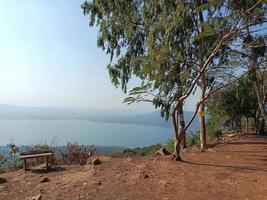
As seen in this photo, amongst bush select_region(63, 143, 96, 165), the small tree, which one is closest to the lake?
the small tree

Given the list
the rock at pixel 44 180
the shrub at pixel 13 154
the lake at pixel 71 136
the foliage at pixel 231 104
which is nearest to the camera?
the rock at pixel 44 180

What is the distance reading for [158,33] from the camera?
14328mm

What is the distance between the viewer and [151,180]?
361 inches

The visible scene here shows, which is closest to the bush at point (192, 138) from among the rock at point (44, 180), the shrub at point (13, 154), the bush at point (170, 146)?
the bush at point (170, 146)

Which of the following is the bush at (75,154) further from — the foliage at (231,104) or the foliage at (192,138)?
the foliage at (231,104)

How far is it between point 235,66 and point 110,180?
818cm

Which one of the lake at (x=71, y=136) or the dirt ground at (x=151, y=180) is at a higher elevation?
the lake at (x=71, y=136)

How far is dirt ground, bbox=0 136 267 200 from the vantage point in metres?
8.13

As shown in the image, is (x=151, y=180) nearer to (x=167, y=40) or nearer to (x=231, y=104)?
Result: (x=167, y=40)

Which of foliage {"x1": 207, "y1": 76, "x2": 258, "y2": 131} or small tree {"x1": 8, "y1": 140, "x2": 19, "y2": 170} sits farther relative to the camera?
foliage {"x1": 207, "y1": 76, "x2": 258, "y2": 131}

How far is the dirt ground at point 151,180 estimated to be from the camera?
8133mm

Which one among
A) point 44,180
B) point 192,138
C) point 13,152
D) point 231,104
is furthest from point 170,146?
point 44,180

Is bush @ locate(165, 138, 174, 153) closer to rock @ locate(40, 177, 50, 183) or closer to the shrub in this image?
the shrub

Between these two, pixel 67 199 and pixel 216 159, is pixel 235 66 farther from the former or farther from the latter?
pixel 67 199
